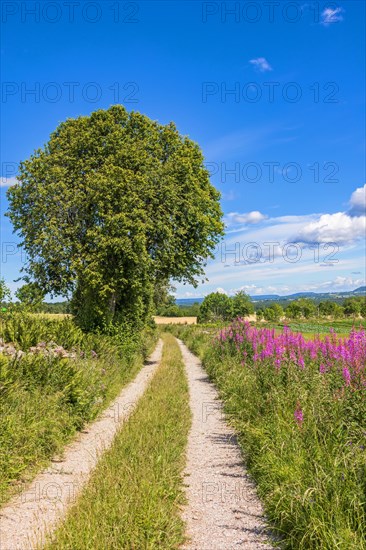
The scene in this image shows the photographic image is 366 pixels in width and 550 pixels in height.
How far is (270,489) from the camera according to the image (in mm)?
5449

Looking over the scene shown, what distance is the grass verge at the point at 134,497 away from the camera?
418cm

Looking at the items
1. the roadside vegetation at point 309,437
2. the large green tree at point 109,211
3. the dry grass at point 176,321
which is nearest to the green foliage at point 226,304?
the dry grass at point 176,321

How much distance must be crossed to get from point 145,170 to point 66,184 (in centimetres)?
394

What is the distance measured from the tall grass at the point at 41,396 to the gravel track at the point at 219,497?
8.40 ft

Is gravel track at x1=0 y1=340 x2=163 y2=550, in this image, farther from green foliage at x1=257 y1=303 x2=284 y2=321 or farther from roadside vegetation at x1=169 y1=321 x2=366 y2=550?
green foliage at x1=257 y1=303 x2=284 y2=321

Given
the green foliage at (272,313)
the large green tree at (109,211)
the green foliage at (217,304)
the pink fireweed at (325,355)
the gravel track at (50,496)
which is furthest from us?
the green foliage at (272,313)

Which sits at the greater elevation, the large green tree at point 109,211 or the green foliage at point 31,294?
the large green tree at point 109,211

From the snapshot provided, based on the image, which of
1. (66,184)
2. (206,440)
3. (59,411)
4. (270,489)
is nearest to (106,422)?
(59,411)

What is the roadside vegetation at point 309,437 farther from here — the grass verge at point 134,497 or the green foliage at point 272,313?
the green foliage at point 272,313

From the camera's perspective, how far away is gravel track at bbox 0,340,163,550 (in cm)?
469

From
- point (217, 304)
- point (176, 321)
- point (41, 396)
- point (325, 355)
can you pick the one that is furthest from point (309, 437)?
point (217, 304)

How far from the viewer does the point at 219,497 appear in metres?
5.64

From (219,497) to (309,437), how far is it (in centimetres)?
147

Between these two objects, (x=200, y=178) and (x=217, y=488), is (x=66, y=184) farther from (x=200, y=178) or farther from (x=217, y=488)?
(x=217, y=488)
